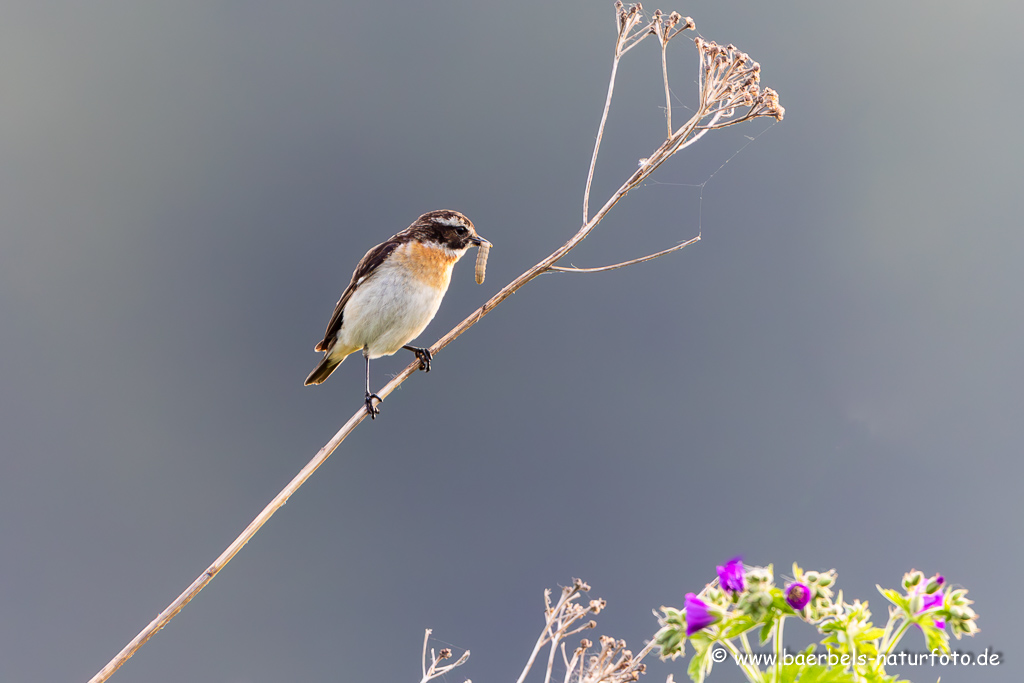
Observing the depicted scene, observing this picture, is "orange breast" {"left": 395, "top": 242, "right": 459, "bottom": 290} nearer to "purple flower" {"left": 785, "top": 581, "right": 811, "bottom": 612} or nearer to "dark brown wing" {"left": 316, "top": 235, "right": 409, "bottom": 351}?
"dark brown wing" {"left": 316, "top": 235, "right": 409, "bottom": 351}

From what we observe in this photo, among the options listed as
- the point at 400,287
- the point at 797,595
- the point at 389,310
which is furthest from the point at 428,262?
the point at 797,595

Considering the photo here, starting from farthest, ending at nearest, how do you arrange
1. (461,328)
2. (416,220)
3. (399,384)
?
(416,220) < (399,384) < (461,328)

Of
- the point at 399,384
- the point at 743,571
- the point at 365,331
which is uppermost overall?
the point at 365,331

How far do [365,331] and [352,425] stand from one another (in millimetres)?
2045

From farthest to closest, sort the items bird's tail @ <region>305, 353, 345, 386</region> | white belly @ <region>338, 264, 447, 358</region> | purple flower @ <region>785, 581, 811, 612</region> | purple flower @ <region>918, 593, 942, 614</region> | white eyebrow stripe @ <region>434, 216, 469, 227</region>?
1. bird's tail @ <region>305, 353, 345, 386</region>
2. white eyebrow stripe @ <region>434, 216, 469, 227</region>
3. white belly @ <region>338, 264, 447, 358</region>
4. purple flower @ <region>918, 593, 942, 614</region>
5. purple flower @ <region>785, 581, 811, 612</region>

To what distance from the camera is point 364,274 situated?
4.89 m

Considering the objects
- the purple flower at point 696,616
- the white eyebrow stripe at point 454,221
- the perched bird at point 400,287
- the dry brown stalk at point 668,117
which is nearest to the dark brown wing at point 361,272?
the perched bird at point 400,287

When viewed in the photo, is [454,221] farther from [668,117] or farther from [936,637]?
[936,637]

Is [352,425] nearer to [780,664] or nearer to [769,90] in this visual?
[780,664]

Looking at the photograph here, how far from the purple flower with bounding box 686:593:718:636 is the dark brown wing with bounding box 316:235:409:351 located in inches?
151

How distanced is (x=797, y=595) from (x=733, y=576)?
126 millimetres

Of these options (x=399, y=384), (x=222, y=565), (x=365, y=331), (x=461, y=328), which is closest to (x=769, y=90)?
(x=461, y=328)

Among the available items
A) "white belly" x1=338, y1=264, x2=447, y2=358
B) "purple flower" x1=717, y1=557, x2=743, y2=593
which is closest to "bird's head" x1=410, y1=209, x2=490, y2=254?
"white belly" x1=338, y1=264, x2=447, y2=358

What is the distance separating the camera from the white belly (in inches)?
179
